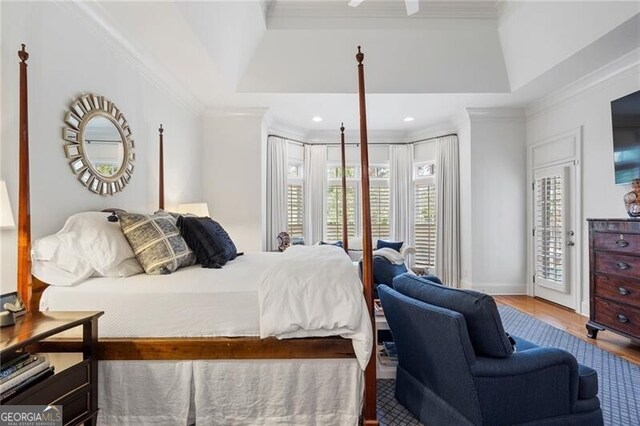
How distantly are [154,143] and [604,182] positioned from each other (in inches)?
201

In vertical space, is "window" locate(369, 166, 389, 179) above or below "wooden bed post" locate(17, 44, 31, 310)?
above

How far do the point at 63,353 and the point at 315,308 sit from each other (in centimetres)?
146

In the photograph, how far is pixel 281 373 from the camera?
5.81 feet

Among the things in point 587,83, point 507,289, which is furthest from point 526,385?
point 587,83

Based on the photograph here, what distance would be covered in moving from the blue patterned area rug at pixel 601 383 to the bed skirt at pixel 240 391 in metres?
0.42

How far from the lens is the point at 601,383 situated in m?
2.31

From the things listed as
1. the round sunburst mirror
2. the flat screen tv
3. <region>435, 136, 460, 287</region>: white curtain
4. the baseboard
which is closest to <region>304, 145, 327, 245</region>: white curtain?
<region>435, 136, 460, 287</region>: white curtain

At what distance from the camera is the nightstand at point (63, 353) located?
129cm

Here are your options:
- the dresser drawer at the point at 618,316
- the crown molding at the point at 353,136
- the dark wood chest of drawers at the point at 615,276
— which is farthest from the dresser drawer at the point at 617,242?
the crown molding at the point at 353,136

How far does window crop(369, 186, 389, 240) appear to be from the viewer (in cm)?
590

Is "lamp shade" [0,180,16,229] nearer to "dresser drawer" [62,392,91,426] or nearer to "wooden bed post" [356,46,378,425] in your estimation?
"dresser drawer" [62,392,91,426]

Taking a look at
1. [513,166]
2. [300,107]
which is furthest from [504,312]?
[300,107]

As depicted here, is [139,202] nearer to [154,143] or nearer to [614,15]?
[154,143]

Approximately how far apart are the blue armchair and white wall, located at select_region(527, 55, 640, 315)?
2827 millimetres
